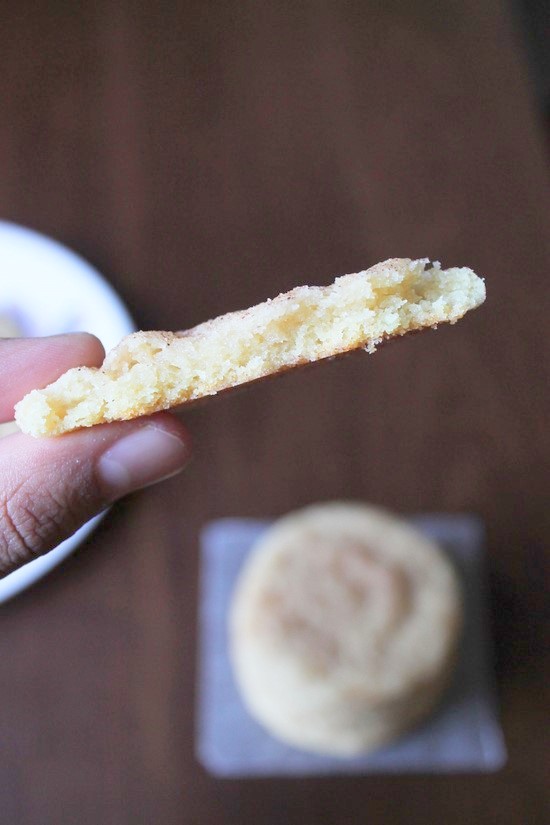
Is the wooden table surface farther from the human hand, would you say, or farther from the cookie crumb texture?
the cookie crumb texture

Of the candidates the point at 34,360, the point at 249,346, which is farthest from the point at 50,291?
the point at 249,346

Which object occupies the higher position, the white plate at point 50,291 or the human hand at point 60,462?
the white plate at point 50,291

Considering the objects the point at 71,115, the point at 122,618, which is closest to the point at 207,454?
the point at 122,618

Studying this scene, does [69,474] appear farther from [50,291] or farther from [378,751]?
[378,751]

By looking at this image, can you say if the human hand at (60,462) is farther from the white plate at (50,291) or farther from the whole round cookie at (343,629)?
the whole round cookie at (343,629)

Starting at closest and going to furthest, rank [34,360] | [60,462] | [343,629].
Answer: [60,462] < [34,360] < [343,629]

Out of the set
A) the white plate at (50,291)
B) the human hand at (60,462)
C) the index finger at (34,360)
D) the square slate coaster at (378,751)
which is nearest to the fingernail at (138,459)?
the human hand at (60,462)

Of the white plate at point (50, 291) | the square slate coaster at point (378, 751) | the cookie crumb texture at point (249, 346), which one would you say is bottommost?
the square slate coaster at point (378, 751)
